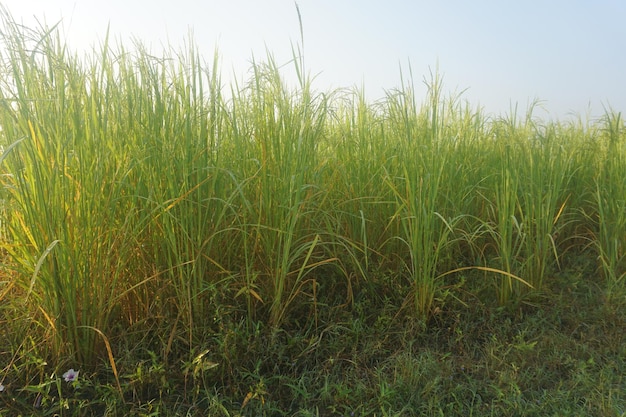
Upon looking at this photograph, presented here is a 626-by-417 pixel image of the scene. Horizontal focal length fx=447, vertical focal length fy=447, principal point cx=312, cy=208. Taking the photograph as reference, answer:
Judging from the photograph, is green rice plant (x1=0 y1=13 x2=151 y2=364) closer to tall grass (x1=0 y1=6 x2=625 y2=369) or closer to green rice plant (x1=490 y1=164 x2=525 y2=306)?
tall grass (x1=0 y1=6 x2=625 y2=369)

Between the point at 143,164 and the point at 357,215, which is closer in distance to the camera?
the point at 143,164

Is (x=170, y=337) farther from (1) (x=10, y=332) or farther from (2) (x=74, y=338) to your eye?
(1) (x=10, y=332)

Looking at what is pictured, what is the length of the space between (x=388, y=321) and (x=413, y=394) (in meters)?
0.38

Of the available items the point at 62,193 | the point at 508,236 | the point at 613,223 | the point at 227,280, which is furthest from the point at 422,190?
the point at 613,223

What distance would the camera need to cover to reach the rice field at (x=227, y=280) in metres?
1.44

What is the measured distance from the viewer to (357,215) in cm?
209

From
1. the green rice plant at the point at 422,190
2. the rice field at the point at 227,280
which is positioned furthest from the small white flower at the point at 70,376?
the green rice plant at the point at 422,190

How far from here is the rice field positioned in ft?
4.71

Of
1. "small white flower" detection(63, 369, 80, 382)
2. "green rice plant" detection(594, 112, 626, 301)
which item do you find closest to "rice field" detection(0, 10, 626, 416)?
"small white flower" detection(63, 369, 80, 382)

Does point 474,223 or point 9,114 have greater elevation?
point 9,114

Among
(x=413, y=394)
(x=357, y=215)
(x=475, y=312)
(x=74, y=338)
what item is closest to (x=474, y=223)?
(x=475, y=312)

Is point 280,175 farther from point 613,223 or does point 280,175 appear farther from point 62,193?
point 613,223

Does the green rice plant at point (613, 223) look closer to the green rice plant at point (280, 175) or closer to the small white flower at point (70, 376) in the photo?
the green rice plant at point (280, 175)

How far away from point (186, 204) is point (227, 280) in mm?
370
